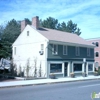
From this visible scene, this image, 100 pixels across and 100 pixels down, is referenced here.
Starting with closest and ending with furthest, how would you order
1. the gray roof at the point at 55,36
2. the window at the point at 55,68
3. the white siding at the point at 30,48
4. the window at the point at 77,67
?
1. the window at the point at 55,68
2. the white siding at the point at 30,48
3. the gray roof at the point at 55,36
4. the window at the point at 77,67

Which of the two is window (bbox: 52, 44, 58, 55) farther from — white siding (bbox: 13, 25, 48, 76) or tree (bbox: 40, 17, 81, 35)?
tree (bbox: 40, 17, 81, 35)

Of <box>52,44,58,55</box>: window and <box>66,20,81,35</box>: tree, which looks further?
<box>66,20,81,35</box>: tree

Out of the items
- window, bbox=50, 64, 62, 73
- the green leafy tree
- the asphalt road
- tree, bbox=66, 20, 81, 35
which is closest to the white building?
window, bbox=50, 64, 62, 73

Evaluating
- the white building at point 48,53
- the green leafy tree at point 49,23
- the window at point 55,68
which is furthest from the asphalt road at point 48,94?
the green leafy tree at point 49,23

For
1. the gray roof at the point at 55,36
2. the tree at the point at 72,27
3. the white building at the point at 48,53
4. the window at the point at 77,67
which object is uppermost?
the tree at the point at 72,27

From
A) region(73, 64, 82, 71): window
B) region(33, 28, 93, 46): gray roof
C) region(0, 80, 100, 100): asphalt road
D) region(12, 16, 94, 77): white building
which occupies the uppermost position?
region(33, 28, 93, 46): gray roof

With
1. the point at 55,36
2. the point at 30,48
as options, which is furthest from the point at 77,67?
the point at 30,48

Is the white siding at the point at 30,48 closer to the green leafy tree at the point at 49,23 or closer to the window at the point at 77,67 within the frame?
the window at the point at 77,67

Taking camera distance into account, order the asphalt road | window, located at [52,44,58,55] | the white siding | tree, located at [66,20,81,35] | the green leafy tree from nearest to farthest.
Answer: the asphalt road
the white siding
window, located at [52,44,58,55]
the green leafy tree
tree, located at [66,20,81,35]

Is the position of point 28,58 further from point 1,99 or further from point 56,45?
point 1,99

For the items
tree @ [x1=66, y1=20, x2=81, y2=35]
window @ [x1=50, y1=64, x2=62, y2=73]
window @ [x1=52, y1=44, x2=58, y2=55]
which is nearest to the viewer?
window @ [x1=50, y1=64, x2=62, y2=73]

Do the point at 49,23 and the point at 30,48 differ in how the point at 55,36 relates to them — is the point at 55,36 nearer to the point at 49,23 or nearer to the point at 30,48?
the point at 30,48

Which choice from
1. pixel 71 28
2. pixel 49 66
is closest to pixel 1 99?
pixel 49 66

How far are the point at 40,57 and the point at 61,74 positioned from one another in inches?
168
